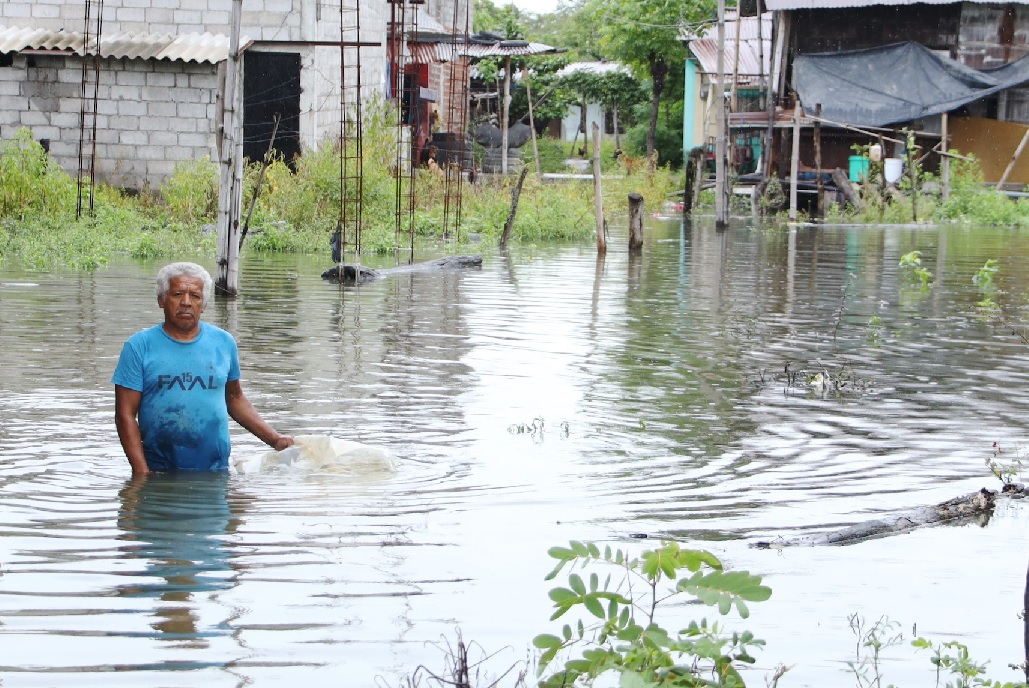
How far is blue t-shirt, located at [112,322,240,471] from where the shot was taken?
247 inches

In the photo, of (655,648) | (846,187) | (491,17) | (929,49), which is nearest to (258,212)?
(846,187)

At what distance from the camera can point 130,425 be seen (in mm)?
6297

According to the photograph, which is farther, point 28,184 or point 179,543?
point 28,184

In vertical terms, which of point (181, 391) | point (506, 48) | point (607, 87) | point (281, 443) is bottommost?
point (281, 443)

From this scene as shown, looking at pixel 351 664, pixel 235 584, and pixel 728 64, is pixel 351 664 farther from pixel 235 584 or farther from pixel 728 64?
pixel 728 64

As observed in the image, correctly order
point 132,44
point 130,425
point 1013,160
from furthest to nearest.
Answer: point 1013,160
point 132,44
point 130,425

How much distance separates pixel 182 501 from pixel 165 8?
1963 centimetres

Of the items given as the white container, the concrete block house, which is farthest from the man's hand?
the white container

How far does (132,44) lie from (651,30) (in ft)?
85.0

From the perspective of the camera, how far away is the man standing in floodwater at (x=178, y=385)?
625 cm

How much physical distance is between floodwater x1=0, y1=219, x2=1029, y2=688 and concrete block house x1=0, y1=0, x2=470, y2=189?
9629 millimetres

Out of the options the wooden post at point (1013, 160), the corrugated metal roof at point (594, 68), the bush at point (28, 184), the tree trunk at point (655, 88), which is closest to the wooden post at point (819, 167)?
the wooden post at point (1013, 160)

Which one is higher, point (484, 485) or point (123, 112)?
point (123, 112)

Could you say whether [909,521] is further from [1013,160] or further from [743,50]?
[743,50]
